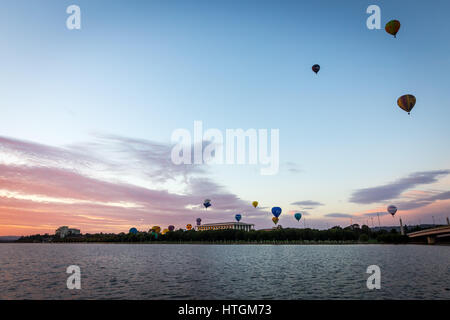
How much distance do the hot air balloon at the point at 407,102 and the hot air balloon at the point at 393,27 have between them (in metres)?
15.9

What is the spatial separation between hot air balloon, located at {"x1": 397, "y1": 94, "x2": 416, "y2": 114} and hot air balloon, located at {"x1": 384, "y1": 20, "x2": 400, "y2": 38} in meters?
15.9

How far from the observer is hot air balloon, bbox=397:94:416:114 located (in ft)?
242

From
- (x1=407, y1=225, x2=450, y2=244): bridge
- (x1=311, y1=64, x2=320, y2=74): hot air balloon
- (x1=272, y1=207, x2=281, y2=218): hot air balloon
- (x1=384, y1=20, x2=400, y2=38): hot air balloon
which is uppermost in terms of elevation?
(x1=311, y1=64, x2=320, y2=74): hot air balloon

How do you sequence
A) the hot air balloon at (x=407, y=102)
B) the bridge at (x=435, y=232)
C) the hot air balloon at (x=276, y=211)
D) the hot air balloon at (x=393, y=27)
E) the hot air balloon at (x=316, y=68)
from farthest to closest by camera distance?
Result: 1. the hot air balloon at (x=276, y=211)
2. the bridge at (x=435, y=232)
3. the hot air balloon at (x=316, y=68)
4. the hot air balloon at (x=407, y=102)
5. the hot air balloon at (x=393, y=27)

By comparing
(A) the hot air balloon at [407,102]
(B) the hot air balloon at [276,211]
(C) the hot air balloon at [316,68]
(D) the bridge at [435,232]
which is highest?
(C) the hot air balloon at [316,68]

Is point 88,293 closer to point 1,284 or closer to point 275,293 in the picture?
point 1,284

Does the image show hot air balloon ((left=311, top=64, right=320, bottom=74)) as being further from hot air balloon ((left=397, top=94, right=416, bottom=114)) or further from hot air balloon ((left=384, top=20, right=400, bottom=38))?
hot air balloon ((left=397, top=94, right=416, bottom=114))

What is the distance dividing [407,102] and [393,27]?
1865 centimetres

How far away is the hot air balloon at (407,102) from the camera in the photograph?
242ft

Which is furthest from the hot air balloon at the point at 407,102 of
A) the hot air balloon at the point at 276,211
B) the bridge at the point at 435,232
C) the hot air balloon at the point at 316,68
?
the hot air balloon at the point at 276,211

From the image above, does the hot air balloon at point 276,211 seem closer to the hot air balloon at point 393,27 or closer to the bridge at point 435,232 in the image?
the bridge at point 435,232

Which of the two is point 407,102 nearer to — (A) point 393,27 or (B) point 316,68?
(A) point 393,27

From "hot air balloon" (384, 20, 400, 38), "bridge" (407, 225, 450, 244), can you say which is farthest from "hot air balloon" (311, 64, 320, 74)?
"bridge" (407, 225, 450, 244)
